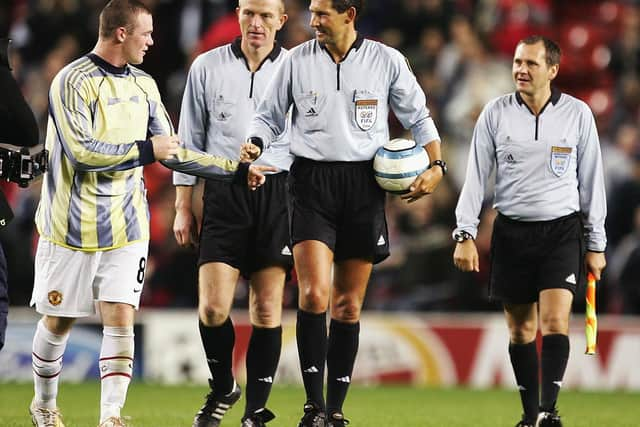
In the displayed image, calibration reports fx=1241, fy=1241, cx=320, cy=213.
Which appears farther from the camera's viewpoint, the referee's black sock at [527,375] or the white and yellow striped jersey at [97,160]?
the referee's black sock at [527,375]

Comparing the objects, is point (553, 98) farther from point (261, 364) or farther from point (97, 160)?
point (97, 160)

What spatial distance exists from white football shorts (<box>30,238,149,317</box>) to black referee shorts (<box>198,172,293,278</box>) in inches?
32.7

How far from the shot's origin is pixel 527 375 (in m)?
7.80

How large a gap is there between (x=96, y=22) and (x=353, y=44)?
355 inches

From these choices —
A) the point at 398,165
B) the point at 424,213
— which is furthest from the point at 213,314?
the point at 424,213

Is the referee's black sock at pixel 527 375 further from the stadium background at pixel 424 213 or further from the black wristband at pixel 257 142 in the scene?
the stadium background at pixel 424 213

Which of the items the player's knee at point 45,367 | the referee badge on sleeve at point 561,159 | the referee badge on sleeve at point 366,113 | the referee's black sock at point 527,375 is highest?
the referee badge on sleeve at point 366,113

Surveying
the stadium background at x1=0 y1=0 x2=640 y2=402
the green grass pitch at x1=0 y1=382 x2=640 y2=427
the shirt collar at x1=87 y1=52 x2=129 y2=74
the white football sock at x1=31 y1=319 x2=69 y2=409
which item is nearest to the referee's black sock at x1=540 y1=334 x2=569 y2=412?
the green grass pitch at x1=0 y1=382 x2=640 y2=427

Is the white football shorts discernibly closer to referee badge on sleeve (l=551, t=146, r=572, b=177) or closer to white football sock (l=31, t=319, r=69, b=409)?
white football sock (l=31, t=319, r=69, b=409)

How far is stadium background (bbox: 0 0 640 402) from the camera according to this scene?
1260cm

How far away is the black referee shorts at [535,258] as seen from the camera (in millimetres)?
7641

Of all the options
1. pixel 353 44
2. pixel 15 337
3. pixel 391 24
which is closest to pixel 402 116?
pixel 353 44

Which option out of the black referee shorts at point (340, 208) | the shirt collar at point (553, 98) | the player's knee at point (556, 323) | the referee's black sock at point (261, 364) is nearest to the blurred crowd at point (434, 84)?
the shirt collar at point (553, 98)

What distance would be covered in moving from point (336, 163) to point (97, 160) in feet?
4.47
